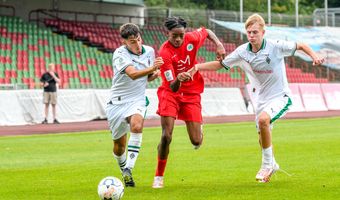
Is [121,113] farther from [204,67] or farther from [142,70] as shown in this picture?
[204,67]

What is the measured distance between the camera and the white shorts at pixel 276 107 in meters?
12.2

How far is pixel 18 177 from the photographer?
13.6 m

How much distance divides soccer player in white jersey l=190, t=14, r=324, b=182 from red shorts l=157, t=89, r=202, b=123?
1.92ft

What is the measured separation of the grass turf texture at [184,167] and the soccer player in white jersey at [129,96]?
1.85 feet

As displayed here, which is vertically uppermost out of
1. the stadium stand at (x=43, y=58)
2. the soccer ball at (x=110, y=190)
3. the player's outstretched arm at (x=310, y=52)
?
the player's outstretched arm at (x=310, y=52)

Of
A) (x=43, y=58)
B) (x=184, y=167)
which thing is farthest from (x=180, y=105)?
(x=43, y=58)

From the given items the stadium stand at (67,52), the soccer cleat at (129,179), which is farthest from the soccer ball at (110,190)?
the stadium stand at (67,52)

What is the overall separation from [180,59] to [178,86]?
18.3 inches

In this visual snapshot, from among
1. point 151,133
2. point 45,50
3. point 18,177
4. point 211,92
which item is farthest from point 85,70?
point 18,177

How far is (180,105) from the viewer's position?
12.3m

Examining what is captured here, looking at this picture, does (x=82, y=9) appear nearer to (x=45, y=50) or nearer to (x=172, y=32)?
(x=45, y=50)

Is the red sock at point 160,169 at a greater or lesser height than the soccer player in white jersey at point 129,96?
lesser

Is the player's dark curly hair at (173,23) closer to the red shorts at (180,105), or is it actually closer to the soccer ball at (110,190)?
the red shorts at (180,105)

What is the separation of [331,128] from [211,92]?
10.4 meters
